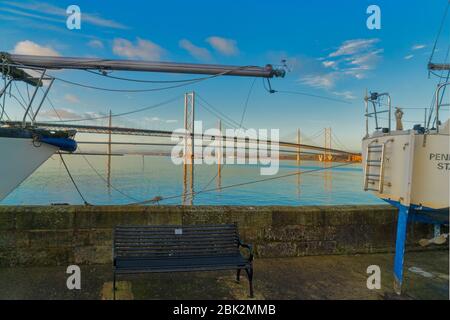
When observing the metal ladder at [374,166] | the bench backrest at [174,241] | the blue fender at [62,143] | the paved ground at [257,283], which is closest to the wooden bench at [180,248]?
the bench backrest at [174,241]

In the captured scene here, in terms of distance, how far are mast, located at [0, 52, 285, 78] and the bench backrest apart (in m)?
2.86

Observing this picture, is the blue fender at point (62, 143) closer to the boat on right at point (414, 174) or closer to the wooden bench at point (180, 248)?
the wooden bench at point (180, 248)

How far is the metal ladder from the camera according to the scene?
143 inches

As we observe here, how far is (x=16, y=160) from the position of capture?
201 inches

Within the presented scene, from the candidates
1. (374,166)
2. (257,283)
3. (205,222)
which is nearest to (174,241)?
(205,222)

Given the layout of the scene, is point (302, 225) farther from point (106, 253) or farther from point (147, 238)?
point (106, 253)

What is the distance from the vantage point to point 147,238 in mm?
3514

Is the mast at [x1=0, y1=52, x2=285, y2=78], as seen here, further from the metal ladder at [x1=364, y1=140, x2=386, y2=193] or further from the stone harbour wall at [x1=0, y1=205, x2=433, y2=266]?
the stone harbour wall at [x1=0, y1=205, x2=433, y2=266]

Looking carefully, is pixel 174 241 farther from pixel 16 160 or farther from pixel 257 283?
pixel 16 160

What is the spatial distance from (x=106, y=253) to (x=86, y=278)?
50 cm

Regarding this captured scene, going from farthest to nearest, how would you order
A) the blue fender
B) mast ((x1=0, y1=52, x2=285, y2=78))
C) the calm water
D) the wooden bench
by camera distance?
the calm water, the blue fender, mast ((x1=0, y1=52, x2=285, y2=78)), the wooden bench

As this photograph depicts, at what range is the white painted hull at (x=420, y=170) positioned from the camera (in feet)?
10.3

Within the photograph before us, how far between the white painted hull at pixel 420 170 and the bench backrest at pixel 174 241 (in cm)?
200

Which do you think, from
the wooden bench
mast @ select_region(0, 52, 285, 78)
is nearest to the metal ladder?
the wooden bench
